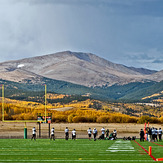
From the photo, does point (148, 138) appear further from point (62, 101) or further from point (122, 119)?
point (62, 101)

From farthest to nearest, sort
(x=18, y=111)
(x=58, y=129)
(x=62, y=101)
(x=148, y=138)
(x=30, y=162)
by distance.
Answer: (x=62, y=101)
(x=18, y=111)
(x=58, y=129)
(x=148, y=138)
(x=30, y=162)

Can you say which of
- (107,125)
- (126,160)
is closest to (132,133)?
(107,125)

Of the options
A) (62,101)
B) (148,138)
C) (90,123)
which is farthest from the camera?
(62,101)

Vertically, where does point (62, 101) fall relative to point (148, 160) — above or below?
above

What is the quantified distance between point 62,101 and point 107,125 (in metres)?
110

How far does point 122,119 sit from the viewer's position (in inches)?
3479

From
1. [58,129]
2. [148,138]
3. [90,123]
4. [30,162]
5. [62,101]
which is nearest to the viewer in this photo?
[30,162]

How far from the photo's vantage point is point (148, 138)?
4875cm

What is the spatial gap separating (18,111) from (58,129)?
21.4 m

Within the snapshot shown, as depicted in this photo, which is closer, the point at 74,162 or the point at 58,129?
the point at 74,162

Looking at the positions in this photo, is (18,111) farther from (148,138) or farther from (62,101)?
(62,101)

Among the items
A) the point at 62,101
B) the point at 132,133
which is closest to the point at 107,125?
the point at 132,133

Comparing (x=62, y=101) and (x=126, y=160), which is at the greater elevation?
(x=62, y=101)

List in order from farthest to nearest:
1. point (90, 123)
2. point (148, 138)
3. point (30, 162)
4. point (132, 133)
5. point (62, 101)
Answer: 1. point (62, 101)
2. point (90, 123)
3. point (132, 133)
4. point (148, 138)
5. point (30, 162)
